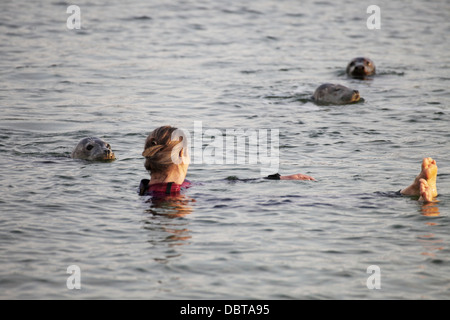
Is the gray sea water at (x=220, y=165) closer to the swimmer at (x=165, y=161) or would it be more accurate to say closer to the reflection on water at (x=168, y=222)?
the reflection on water at (x=168, y=222)

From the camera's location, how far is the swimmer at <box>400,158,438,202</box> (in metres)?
8.44

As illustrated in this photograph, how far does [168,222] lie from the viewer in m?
8.23

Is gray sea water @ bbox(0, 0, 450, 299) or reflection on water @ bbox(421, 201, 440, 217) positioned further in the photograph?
reflection on water @ bbox(421, 201, 440, 217)

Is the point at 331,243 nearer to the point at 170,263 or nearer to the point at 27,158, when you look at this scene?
the point at 170,263

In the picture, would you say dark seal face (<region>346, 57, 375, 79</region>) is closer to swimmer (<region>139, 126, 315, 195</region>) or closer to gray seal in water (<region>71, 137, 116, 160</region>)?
gray seal in water (<region>71, 137, 116, 160</region>)

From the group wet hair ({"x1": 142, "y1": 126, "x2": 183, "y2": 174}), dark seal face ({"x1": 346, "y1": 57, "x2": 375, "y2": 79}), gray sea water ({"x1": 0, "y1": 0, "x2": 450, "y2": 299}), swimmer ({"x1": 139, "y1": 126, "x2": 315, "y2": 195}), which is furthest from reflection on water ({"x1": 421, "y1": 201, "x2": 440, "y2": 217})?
dark seal face ({"x1": 346, "y1": 57, "x2": 375, "y2": 79})

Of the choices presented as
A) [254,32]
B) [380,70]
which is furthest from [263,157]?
[254,32]

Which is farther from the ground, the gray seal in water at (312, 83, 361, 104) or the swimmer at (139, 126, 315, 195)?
the gray seal in water at (312, 83, 361, 104)

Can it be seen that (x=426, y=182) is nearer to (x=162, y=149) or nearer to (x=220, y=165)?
(x=162, y=149)

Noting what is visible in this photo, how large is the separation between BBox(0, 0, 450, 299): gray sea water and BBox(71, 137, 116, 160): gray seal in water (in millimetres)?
152

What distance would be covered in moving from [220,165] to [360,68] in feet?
25.9

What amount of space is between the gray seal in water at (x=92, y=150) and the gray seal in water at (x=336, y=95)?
5.74 metres

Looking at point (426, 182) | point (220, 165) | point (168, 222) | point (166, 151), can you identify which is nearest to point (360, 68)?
point (220, 165)

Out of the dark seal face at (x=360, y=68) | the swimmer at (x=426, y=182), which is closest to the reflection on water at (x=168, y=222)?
the swimmer at (x=426, y=182)
